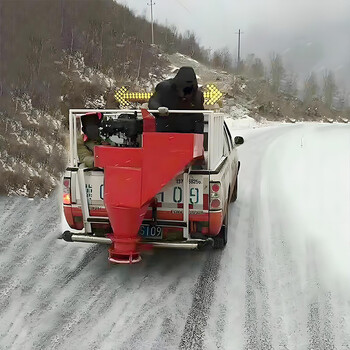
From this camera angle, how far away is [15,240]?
238 inches

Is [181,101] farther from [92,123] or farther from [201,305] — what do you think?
[201,305]

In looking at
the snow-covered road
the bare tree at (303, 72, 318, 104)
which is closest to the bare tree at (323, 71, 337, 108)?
the bare tree at (303, 72, 318, 104)

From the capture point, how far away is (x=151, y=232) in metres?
5.10

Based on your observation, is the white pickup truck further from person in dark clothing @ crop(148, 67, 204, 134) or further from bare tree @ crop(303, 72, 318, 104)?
bare tree @ crop(303, 72, 318, 104)

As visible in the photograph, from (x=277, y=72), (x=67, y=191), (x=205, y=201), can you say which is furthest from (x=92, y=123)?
(x=277, y=72)

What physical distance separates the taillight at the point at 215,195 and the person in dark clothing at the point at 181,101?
98 centimetres

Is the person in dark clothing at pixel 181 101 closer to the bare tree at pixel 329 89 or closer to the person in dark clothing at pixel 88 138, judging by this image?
the person in dark clothing at pixel 88 138

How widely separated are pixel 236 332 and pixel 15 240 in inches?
138

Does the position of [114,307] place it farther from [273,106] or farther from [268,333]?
[273,106]

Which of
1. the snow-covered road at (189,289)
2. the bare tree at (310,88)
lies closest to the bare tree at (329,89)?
the bare tree at (310,88)

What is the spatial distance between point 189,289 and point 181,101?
8.02ft

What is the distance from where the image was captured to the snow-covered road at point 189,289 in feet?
12.7

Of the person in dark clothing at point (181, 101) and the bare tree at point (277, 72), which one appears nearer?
the person in dark clothing at point (181, 101)

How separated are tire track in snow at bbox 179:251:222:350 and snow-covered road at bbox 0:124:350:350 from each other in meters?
0.01
